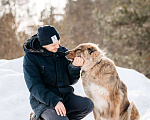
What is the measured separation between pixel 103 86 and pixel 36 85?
973 mm

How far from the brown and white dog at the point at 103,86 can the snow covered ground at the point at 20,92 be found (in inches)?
32.9

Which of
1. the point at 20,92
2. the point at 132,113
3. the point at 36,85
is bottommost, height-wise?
the point at 20,92

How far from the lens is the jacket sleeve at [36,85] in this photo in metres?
2.12

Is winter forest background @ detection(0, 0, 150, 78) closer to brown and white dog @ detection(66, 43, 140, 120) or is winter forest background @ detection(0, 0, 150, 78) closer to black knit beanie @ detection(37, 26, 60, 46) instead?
brown and white dog @ detection(66, 43, 140, 120)

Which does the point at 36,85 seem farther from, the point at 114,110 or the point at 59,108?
the point at 114,110

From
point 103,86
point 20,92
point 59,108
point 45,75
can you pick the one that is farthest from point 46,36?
point 20,92

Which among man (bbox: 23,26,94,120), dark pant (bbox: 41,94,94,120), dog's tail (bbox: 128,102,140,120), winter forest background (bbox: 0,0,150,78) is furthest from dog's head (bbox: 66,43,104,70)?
→ winter forest background (bbox: 0,0,150,78)

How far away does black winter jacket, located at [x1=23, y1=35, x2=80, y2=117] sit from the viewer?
217 cm

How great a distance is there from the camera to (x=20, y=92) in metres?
3.97

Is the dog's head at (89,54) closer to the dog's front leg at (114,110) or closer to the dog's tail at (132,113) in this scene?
→ the dog's front leg at (114,110)

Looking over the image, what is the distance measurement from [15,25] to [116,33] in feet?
18.4

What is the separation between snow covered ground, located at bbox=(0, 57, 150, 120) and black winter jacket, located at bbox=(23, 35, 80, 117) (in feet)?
3.97

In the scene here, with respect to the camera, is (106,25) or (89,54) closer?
(89,54)

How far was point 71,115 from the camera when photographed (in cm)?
257
